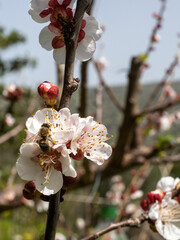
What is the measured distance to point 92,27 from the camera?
0.61 m

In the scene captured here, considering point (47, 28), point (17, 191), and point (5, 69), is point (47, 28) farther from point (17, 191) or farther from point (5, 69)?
point (5, 69)

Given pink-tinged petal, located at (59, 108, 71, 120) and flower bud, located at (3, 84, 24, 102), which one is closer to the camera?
pink-tinged petal, located at (59, 108, 71, 120)

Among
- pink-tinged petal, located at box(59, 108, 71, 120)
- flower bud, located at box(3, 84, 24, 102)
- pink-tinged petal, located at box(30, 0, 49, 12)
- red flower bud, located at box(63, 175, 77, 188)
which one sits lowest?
flower bud, located at box(3, 84, 24, 102)

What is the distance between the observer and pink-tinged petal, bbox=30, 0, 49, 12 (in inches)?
23.0

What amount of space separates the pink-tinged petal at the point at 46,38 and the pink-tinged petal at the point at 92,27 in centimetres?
8

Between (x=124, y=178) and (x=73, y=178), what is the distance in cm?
547

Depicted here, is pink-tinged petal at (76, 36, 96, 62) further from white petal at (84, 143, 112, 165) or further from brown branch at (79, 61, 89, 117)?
brown branch at (79, 61, 89, 117)

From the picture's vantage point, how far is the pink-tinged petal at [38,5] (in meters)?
0.58

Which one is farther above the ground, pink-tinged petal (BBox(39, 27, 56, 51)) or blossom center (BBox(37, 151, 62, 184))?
pink-tinged petal (BBox(39, 27, 56, 51))

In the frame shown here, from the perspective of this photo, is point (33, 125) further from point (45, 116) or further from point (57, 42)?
point (57, 42)

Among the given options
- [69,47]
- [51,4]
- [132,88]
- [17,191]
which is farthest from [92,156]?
[17,191]

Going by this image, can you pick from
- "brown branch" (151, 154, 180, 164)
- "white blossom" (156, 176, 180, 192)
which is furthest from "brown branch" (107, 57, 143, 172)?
"white blossom" (156, 176, 180, 192)

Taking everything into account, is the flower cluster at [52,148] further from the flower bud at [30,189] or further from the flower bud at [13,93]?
the flower bud at [13,93]

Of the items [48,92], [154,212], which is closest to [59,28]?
[48,92]
